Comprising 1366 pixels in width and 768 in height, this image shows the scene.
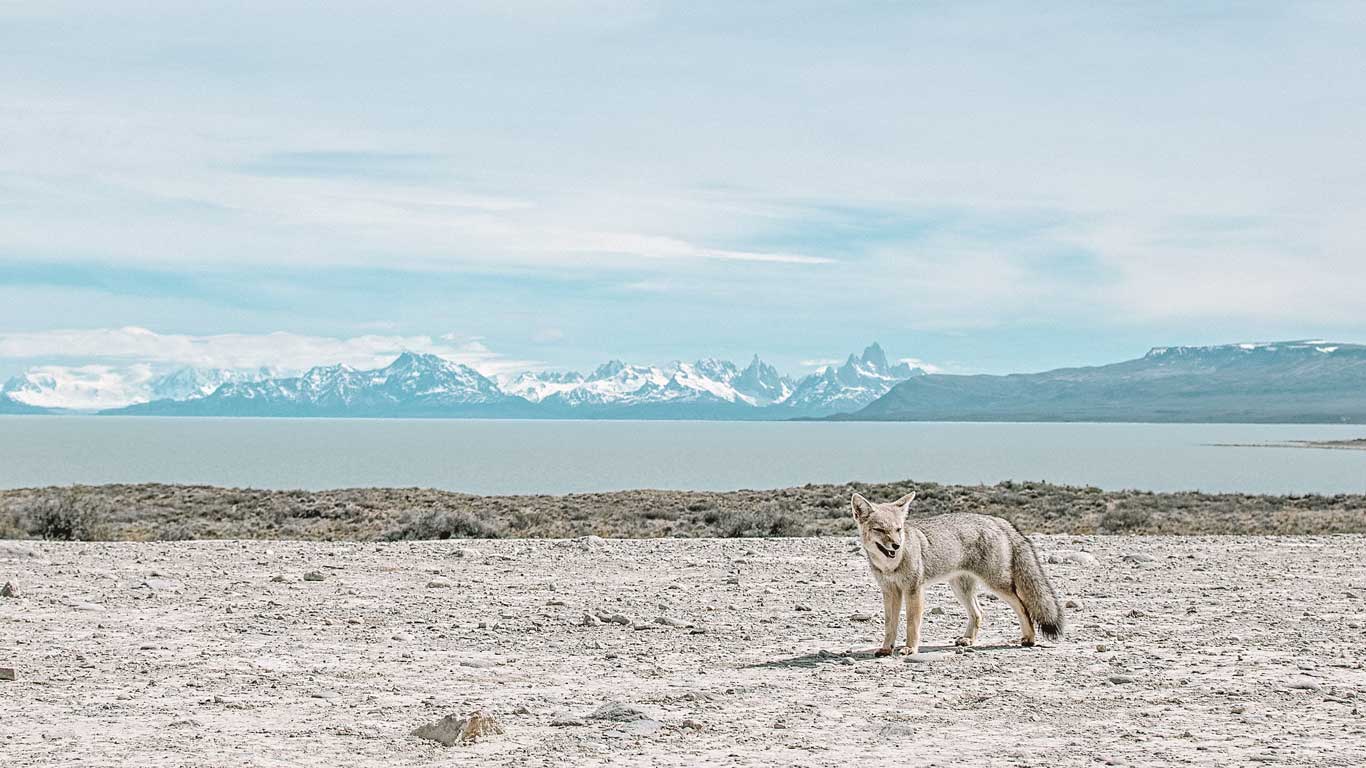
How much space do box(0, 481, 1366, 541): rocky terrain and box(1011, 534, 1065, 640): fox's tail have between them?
9.94 meters

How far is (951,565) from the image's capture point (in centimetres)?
1030

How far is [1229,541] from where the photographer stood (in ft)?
69.6

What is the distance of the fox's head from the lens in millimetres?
9594

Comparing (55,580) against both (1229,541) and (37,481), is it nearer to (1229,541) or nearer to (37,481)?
(1229,541)

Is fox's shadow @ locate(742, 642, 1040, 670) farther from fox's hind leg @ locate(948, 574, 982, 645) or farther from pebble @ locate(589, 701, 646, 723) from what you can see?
pebble @ locate(589, 701, 646, 723)

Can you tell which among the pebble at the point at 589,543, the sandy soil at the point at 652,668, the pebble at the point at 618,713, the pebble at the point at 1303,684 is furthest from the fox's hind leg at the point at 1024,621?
the pebble at the point at 589,543

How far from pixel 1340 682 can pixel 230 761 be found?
7.07 metres

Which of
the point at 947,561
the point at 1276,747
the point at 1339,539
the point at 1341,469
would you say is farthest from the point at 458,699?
the point at 1341,469

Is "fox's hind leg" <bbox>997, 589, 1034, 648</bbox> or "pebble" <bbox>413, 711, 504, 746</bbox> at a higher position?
"fox's hind leg" <bbox>997, 589, 1034, 648</bbox>

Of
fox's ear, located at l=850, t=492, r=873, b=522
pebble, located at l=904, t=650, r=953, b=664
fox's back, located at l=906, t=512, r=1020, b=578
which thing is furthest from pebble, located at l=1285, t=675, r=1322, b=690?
fox's ear, located at l=850, t=492, r=873, b=522

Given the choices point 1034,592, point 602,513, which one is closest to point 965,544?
point 1034,592

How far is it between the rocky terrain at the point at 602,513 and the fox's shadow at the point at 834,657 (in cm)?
999

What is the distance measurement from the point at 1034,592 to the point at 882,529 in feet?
5.71

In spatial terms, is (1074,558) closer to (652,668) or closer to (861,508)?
(861,508)
